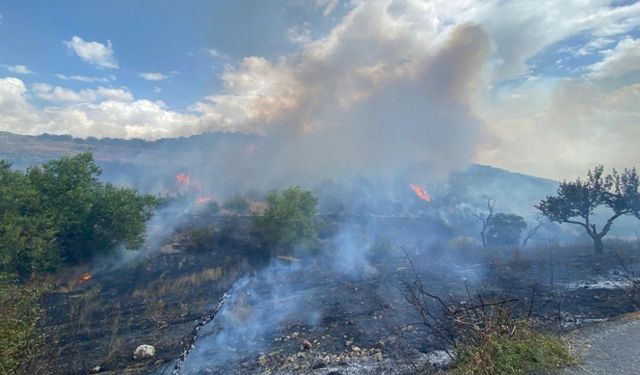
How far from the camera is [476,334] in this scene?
5.95 m

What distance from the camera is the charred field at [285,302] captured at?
11.1 metres

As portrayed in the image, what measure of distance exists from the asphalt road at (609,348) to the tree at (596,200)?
87.6 feet

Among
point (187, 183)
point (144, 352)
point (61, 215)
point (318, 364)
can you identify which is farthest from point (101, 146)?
point (318, 364)

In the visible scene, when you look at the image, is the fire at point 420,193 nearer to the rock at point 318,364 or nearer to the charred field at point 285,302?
the charred field at point 285,302

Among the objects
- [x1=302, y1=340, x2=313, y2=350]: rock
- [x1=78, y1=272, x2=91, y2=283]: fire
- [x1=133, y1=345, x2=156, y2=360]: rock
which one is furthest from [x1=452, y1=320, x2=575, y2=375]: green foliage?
[x1=78, y1=272, x2=91, y2=283]: fire

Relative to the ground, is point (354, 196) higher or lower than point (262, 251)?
higher

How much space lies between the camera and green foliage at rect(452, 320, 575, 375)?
5.16 meters

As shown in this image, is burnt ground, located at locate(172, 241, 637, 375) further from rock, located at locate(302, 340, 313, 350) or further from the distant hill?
the distant hill

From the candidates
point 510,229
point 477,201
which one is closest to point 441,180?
point 477,201

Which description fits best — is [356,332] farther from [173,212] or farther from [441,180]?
[441,180]

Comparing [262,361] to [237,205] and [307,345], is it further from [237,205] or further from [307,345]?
[237,205]

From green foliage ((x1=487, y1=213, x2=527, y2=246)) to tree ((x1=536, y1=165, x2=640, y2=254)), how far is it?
10790 mm

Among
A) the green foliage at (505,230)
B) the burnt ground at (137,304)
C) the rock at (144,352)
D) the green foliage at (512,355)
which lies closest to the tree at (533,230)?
the green foliage at (505,230)

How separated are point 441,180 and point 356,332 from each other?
73.7m
